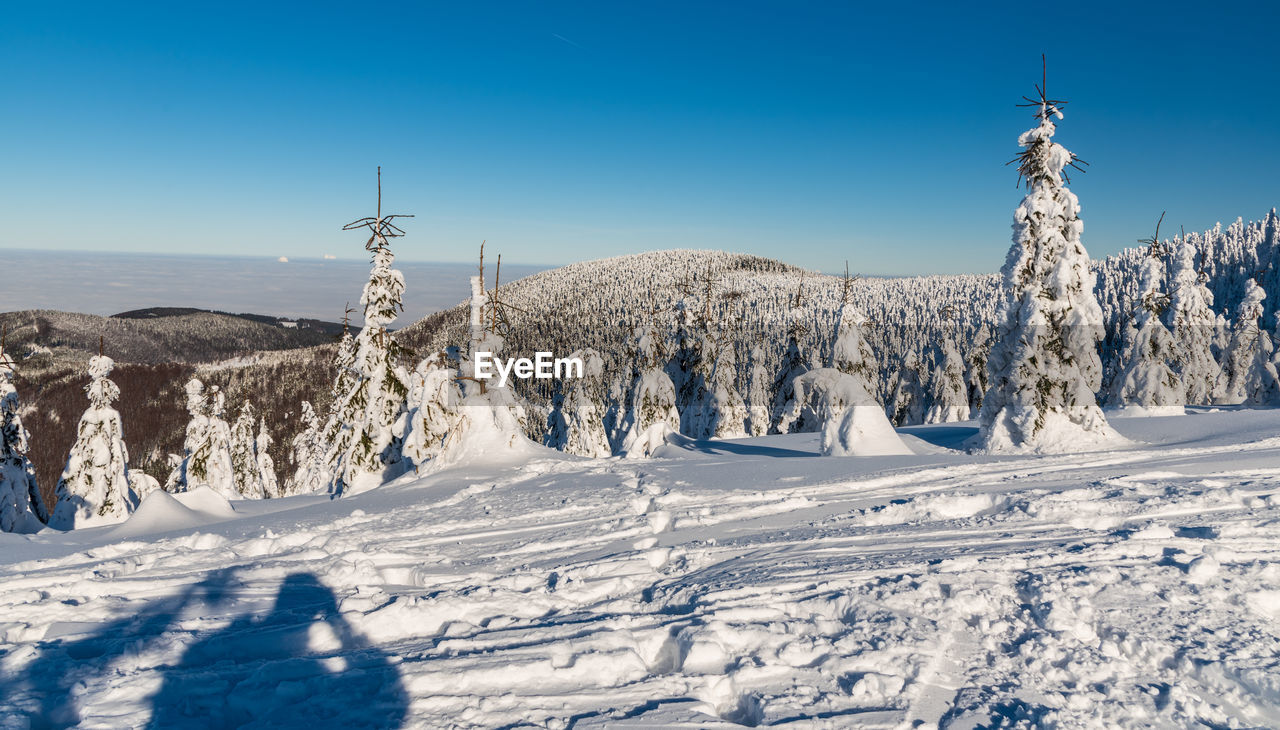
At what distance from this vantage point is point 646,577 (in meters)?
5.86

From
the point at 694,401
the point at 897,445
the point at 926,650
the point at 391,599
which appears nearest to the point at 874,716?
the point at 926,650

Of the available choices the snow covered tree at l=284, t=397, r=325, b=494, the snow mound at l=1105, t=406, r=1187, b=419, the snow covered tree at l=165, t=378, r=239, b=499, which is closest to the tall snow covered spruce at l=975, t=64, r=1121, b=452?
the snow mound at l=1105, t=406, r=1187, b=419

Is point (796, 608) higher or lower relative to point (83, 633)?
Result: higher

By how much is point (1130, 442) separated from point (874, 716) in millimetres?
12975

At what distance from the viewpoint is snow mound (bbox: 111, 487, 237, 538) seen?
1109 centimetres

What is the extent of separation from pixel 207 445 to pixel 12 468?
32.6ft

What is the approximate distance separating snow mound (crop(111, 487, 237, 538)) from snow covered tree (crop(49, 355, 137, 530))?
492 inches

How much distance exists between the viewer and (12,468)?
19.7m

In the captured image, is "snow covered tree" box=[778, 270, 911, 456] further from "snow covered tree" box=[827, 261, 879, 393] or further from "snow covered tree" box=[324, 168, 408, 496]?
"snow covered tree" box=[324, 168, 408, 496]

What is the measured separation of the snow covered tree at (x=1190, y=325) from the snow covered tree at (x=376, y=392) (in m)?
36.1

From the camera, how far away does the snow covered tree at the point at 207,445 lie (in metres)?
28.9

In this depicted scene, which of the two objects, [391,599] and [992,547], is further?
[992,547]

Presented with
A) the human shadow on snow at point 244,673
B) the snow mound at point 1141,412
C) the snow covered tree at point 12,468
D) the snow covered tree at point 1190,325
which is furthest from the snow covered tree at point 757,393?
the human shadow on snow at point 244,673

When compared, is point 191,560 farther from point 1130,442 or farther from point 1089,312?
point 1089,312
